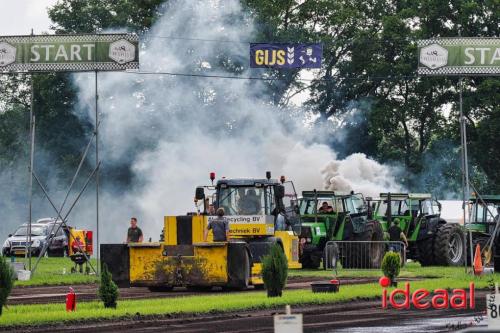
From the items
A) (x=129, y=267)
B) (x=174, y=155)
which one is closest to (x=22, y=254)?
(x=174, y=155)

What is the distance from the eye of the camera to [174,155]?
6900 centimetres

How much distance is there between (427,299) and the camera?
Result: 29109 millimetres

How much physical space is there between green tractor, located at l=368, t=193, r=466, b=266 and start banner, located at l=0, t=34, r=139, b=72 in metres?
12.6

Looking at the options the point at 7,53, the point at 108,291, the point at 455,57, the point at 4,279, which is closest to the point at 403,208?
the point at 455,57

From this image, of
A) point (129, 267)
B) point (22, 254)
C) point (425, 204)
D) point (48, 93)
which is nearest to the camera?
point (129, 267)

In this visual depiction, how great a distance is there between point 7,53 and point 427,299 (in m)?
16.3

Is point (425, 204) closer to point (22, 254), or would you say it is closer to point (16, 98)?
point (22, 254)

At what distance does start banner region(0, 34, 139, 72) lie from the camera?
130 ft

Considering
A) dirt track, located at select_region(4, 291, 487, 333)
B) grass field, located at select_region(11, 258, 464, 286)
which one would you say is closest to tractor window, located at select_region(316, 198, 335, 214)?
grass field, located at select_region(11, 258, 464, 286)

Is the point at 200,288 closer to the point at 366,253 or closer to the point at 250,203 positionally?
the point at 250,203

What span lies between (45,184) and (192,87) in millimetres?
11235

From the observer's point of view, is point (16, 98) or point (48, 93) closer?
point (48, 93)

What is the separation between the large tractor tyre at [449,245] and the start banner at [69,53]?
13170 mm

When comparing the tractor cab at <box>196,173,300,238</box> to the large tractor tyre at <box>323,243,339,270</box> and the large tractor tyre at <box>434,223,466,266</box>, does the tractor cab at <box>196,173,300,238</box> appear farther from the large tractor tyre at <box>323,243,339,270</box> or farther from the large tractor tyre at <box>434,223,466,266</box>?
the large tractor tyre at <box>434,223,466,266</box>
